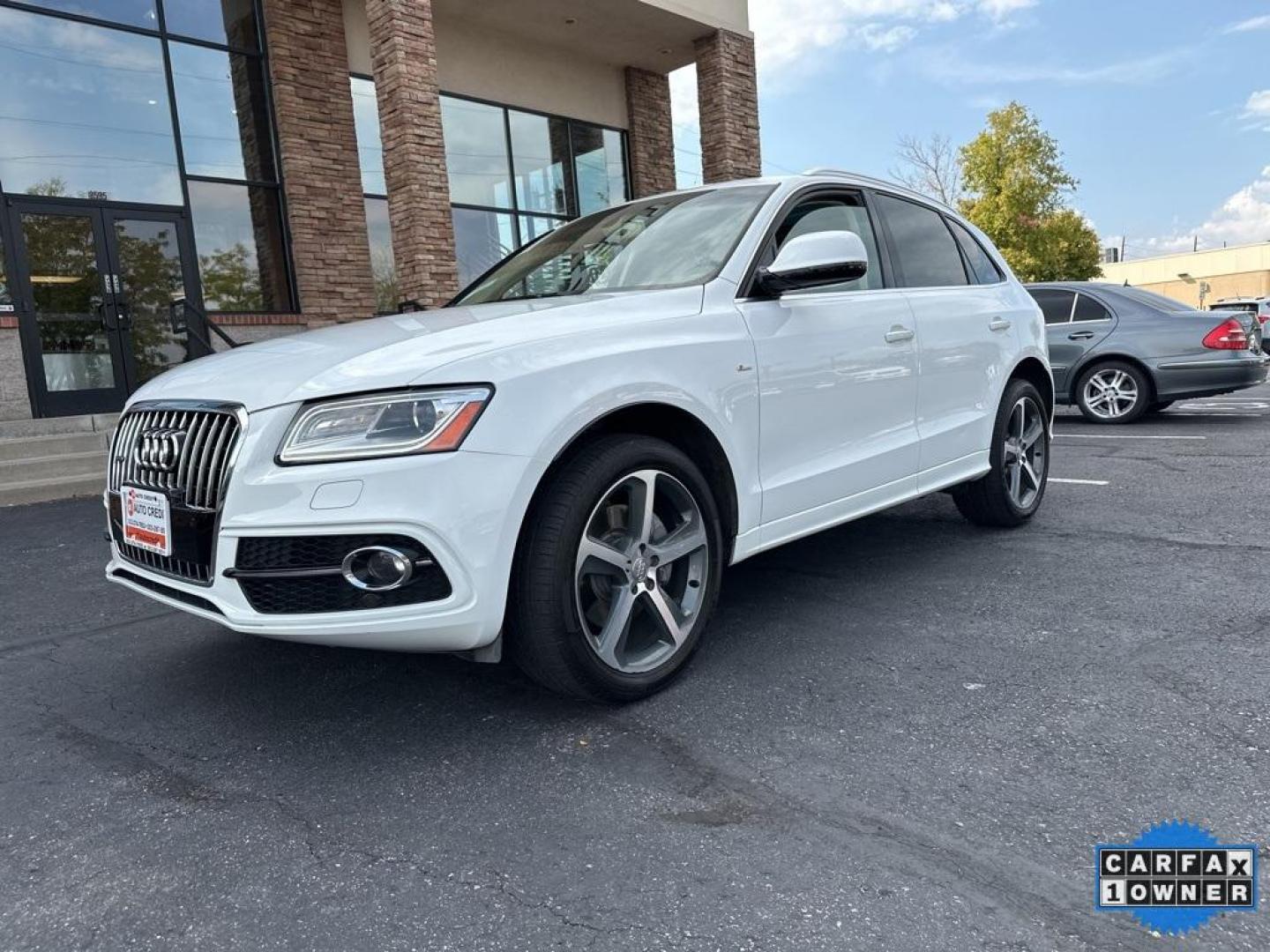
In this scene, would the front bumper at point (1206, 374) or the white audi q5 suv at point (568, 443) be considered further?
the front bumper at point (1206, 374)

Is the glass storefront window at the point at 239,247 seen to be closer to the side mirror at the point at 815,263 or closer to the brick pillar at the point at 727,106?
the brick pillar at the point at 727,106

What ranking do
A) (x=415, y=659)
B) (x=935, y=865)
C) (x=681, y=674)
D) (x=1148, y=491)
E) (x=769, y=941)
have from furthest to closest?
(x=1148, y=491) < (x=415, y=659) < (x=681, y=674) < (x=935, y=865) < (x=769, y=941)

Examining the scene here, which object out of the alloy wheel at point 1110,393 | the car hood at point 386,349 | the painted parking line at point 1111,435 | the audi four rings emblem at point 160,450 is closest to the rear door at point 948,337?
the car hood at point 386,349

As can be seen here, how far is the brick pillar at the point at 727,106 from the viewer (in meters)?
12.9

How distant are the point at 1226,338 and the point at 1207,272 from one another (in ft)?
270

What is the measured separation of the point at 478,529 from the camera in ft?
7.40

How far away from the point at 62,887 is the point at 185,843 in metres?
0.25

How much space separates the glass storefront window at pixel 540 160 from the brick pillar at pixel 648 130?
4.54 ft

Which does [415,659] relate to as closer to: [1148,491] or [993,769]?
[993,769]

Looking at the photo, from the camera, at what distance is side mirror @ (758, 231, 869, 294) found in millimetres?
2969

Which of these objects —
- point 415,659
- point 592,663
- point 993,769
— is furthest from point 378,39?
point 993,769

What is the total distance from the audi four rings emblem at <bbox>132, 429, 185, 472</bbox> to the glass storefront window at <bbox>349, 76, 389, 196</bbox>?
9.71m

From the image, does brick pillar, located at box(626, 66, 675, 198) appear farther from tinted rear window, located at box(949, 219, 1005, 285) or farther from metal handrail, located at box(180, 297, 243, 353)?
tinted rear window, located at box(949, 219, 1005, 285)

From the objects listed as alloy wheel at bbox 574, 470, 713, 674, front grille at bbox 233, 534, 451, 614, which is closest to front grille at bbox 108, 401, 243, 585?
front grille at bbox 233, 534, 451, 614
